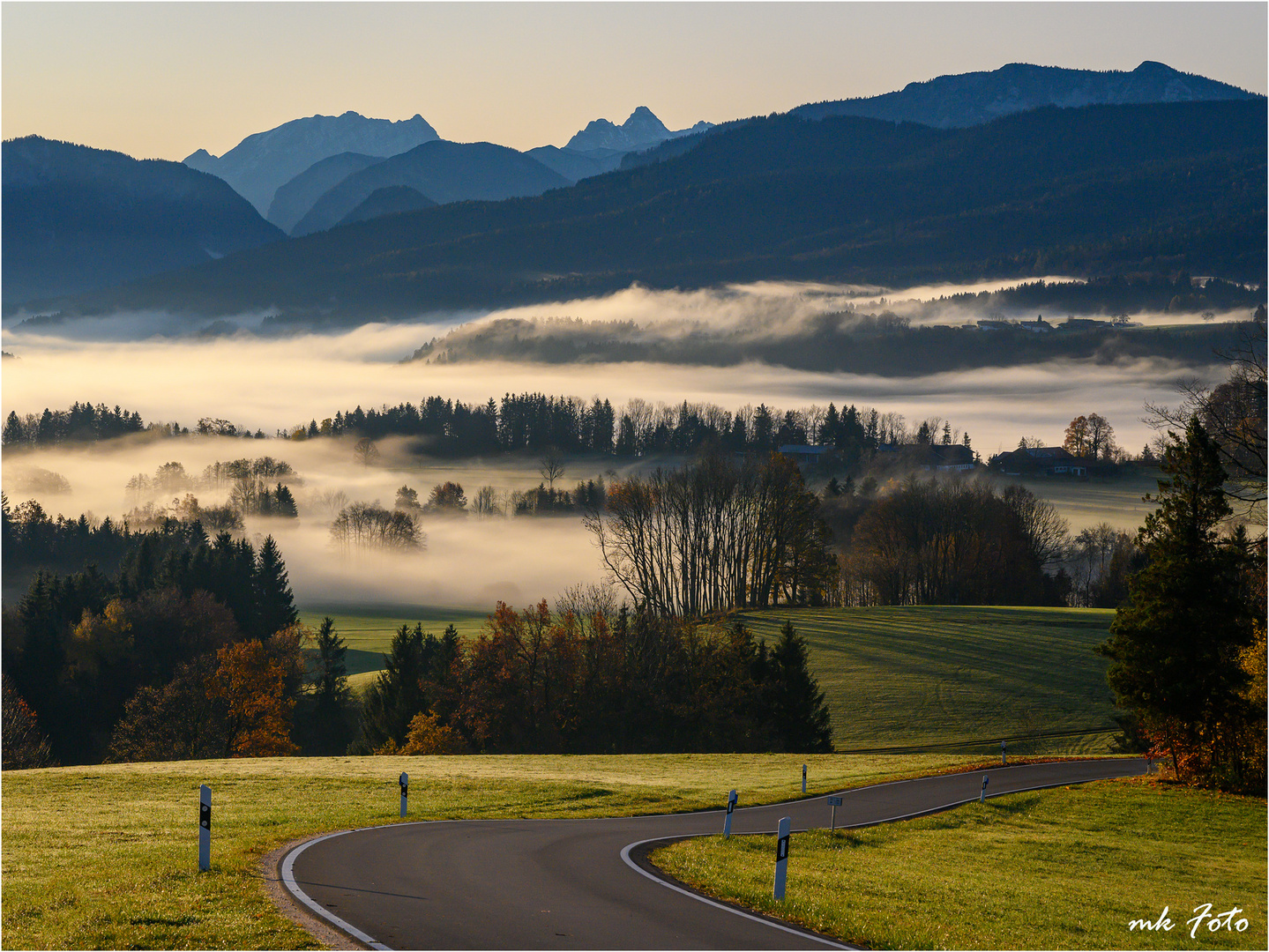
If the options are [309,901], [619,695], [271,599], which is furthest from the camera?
[271,599]

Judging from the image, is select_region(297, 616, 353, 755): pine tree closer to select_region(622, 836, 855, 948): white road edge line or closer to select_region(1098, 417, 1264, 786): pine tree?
→ select_region(1098, 417, 1264, 786): pine tree

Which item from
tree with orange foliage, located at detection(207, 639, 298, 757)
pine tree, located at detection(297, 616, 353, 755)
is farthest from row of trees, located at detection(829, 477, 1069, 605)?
tree with orange foliage, located at detection(207, 639, 298, 757)

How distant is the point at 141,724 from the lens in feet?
237

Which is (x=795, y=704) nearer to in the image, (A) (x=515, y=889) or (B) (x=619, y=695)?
(B) (x=619, y=695)

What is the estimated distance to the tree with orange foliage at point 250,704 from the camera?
73.8 metres

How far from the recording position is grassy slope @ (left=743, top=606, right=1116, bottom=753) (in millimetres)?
66125

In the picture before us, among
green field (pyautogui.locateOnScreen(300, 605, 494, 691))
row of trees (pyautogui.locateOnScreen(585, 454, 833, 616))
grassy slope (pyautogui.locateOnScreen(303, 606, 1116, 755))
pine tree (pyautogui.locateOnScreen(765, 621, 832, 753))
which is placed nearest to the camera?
pine tree (pyautogui.locateOnScreen(765, 621, 832, 753))

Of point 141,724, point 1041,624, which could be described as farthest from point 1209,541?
point 141,724

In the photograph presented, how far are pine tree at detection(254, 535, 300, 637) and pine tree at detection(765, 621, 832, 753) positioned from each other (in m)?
60.5

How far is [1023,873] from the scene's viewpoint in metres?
21.0

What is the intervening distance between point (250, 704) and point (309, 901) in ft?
214

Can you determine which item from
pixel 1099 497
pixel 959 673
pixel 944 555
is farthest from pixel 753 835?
pixel 1099 497

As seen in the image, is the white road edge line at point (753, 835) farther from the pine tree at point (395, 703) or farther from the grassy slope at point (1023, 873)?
Result: the pine tree at point (395, 703)
